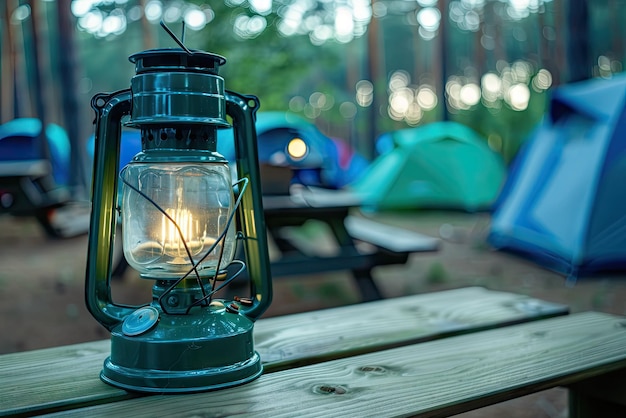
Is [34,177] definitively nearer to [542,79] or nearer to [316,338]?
[316,338]

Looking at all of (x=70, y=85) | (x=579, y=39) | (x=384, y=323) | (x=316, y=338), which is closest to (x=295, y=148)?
(x=579, y=39)

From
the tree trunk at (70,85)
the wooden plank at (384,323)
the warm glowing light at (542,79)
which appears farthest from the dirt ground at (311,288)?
the warm glowing light at (542,79)

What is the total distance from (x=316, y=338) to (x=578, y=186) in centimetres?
396

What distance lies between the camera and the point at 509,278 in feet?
16.8

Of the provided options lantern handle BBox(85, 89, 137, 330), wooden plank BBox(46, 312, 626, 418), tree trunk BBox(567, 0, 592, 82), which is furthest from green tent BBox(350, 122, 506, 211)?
lantern handle BBox(85, 89, 137, 330)

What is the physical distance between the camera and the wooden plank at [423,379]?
1060 millimetres

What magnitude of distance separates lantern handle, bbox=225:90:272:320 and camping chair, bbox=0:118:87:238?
532 centimetres

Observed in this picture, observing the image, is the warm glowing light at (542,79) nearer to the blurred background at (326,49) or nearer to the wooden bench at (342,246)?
the blurred background at (326,49)

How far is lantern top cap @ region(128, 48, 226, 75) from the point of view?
1140 mm

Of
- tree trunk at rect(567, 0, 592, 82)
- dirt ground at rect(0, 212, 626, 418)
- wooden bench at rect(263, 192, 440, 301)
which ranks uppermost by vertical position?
tree trunk at rect(567, 0, 592, 82)

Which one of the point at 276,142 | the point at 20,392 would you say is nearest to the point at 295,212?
the point at 20,392

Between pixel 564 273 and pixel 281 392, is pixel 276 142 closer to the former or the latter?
pixel 564 273

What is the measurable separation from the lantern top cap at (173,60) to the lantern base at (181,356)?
1.41 feet

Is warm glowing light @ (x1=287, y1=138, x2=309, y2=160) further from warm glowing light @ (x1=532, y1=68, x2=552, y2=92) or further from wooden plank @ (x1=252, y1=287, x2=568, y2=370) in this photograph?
warm glowing light @ (x1=532, y1=68, x2=552, y2=92)
